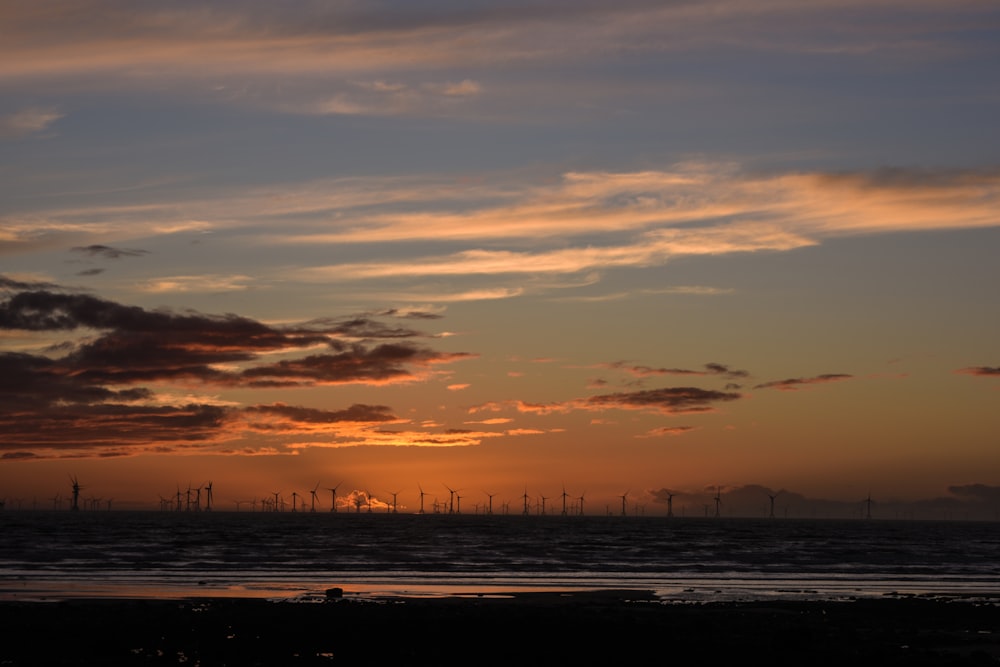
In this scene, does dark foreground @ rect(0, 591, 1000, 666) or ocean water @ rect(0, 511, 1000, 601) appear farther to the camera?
ocean water @ rect(0, 511, 1000, 601)

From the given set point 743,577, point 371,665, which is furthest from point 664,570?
point 371,665

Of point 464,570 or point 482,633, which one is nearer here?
point 482,633

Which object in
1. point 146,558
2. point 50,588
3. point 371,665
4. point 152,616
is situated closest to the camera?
point 371,665

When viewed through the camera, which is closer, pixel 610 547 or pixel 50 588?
pixel 50 588

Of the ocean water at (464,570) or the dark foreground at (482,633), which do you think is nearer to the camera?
the dark foreground at (482,633)

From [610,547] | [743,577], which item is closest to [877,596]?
[743,577]

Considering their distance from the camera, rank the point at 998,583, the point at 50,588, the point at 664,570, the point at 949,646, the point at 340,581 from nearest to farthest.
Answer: the point at 949,646
the point at 50,588
the point at 340,581
the point at 998,583
the point at 664,570

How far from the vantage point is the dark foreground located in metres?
36.3

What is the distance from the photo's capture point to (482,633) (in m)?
41.9

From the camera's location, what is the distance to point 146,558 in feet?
342

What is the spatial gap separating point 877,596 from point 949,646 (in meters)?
26.4

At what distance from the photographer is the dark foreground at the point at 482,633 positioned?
1430 inches

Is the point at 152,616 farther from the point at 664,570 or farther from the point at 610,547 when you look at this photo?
the point at 610,547

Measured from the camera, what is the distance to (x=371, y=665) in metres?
34.7
